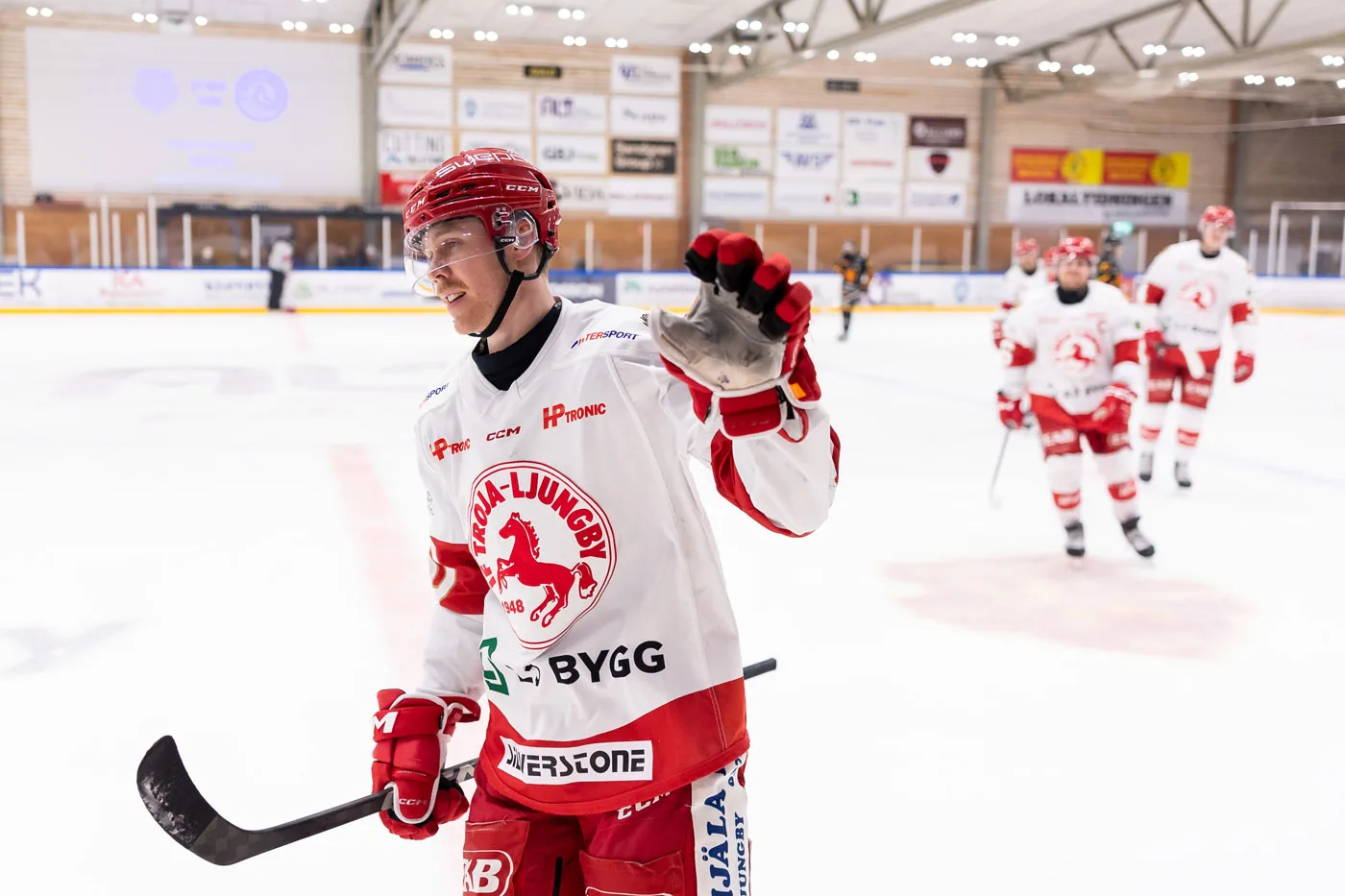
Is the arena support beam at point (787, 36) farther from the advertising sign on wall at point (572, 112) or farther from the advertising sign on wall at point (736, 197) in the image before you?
the advertising sign on wall at point (572, 112)

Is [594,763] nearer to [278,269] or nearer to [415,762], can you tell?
[415,762]

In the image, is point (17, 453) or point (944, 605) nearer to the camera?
point (944, 605)

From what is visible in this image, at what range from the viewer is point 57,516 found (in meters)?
5.23

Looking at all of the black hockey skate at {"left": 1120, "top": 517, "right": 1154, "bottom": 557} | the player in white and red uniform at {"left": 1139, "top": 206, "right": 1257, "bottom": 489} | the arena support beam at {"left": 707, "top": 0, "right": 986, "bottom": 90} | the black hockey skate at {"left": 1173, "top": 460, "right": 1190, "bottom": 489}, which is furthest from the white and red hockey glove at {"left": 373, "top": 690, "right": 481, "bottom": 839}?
the arena support beam at {"left": 707, "top": 0, "right": 986, "bottom": 90}

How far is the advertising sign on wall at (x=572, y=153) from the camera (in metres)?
21.3

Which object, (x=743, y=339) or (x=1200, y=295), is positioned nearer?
(x=743, y=339)

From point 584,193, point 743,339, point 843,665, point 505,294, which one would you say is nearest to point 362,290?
point 584,193

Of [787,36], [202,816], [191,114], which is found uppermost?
[787,36]

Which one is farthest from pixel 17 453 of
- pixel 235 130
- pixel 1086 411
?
pixel 235 130

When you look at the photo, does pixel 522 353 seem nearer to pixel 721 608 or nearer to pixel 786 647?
pixel 721 608

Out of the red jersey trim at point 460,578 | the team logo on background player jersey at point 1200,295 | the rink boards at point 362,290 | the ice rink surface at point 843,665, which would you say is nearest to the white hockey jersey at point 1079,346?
the ice rink surface at point 843,665

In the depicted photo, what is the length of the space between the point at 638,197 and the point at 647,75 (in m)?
2.19

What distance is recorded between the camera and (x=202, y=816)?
1.60 metres

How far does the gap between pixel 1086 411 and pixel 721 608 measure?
3.69 m
